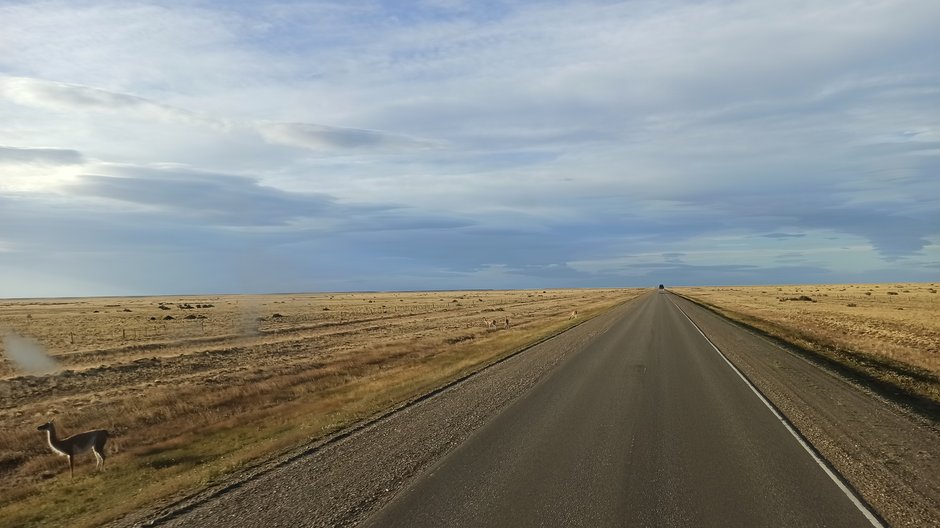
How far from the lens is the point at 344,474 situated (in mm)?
8969

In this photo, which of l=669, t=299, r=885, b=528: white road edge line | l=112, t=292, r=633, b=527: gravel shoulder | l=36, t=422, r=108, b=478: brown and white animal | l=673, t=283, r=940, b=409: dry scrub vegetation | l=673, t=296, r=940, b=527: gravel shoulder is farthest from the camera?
l=673, t=283, r=940, b=409: dry scrub vegetation

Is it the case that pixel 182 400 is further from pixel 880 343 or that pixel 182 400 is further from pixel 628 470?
pixel 880 343

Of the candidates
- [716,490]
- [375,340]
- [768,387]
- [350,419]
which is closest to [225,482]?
[350,419]

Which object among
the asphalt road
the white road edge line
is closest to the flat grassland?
the asphalt road

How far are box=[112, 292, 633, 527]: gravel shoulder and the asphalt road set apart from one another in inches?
17.0

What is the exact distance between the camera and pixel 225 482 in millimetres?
9242

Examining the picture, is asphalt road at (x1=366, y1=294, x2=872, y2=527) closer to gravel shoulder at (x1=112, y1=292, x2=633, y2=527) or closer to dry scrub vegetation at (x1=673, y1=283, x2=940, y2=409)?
gravel shoulder at (x1=112, y1=292, x2=633, y2=527)

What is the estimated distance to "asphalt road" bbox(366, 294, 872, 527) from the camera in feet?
23.0

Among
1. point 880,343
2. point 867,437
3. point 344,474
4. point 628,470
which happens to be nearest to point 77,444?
point 344,474

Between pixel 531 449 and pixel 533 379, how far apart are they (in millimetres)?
7695

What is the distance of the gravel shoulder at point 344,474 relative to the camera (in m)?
7.47

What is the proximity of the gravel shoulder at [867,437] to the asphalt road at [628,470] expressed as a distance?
18.6 inches

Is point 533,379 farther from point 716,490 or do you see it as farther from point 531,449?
point 716,490

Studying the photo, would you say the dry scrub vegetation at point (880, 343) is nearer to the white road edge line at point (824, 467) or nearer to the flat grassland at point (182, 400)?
the white road edge line at point (824, 467)
